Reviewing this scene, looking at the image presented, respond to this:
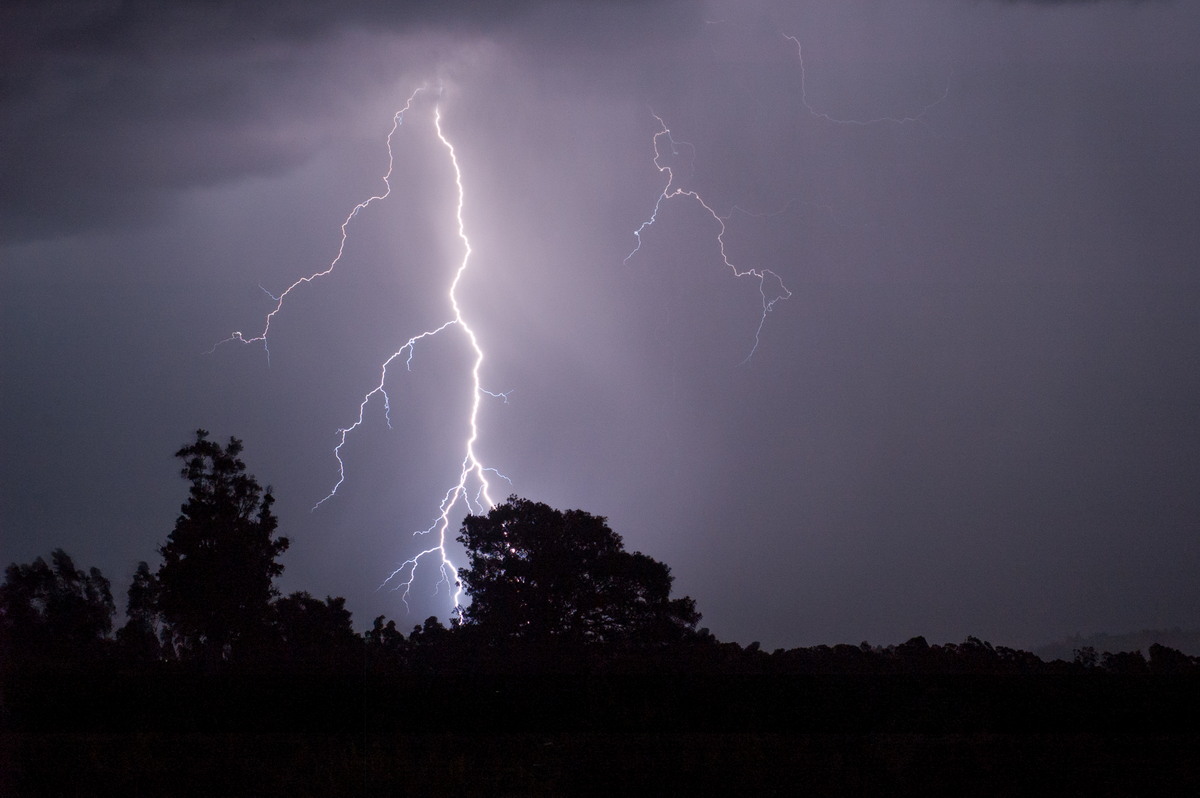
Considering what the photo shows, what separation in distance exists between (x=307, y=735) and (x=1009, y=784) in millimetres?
6815

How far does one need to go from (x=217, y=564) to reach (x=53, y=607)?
5547mm

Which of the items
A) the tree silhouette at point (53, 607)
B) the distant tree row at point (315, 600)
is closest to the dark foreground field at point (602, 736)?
the distant tree row at point (315, 600)

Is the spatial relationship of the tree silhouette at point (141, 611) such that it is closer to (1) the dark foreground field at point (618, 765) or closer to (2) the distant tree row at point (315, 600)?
(2) the distant tree row at point (315, 600)

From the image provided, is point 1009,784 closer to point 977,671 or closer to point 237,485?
point 977,671

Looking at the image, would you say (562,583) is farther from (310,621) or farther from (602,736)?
(602,736)

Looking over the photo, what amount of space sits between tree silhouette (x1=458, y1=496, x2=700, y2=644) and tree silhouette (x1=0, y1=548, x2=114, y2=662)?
743 cm

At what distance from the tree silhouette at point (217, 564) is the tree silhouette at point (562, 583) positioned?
410 centimetres

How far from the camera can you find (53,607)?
750 inches

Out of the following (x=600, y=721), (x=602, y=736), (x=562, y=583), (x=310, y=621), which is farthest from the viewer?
(x=310, y=621)

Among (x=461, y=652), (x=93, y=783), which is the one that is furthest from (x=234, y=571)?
(x=93, y=783)

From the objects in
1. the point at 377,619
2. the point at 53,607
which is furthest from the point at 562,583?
the point at 53,607

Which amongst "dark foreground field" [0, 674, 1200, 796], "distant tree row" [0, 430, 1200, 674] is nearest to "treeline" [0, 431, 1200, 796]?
"dark foreground field" [0, 674, 1200, 796]

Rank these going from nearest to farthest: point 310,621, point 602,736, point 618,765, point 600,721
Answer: point 618,765 < point 602,736 < point 600,721 < point 310,621

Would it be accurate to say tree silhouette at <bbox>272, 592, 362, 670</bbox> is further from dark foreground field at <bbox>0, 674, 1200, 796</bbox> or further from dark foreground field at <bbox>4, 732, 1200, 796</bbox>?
dark foreground field at <bbox>4, 732, 1200, 796</bbox>
